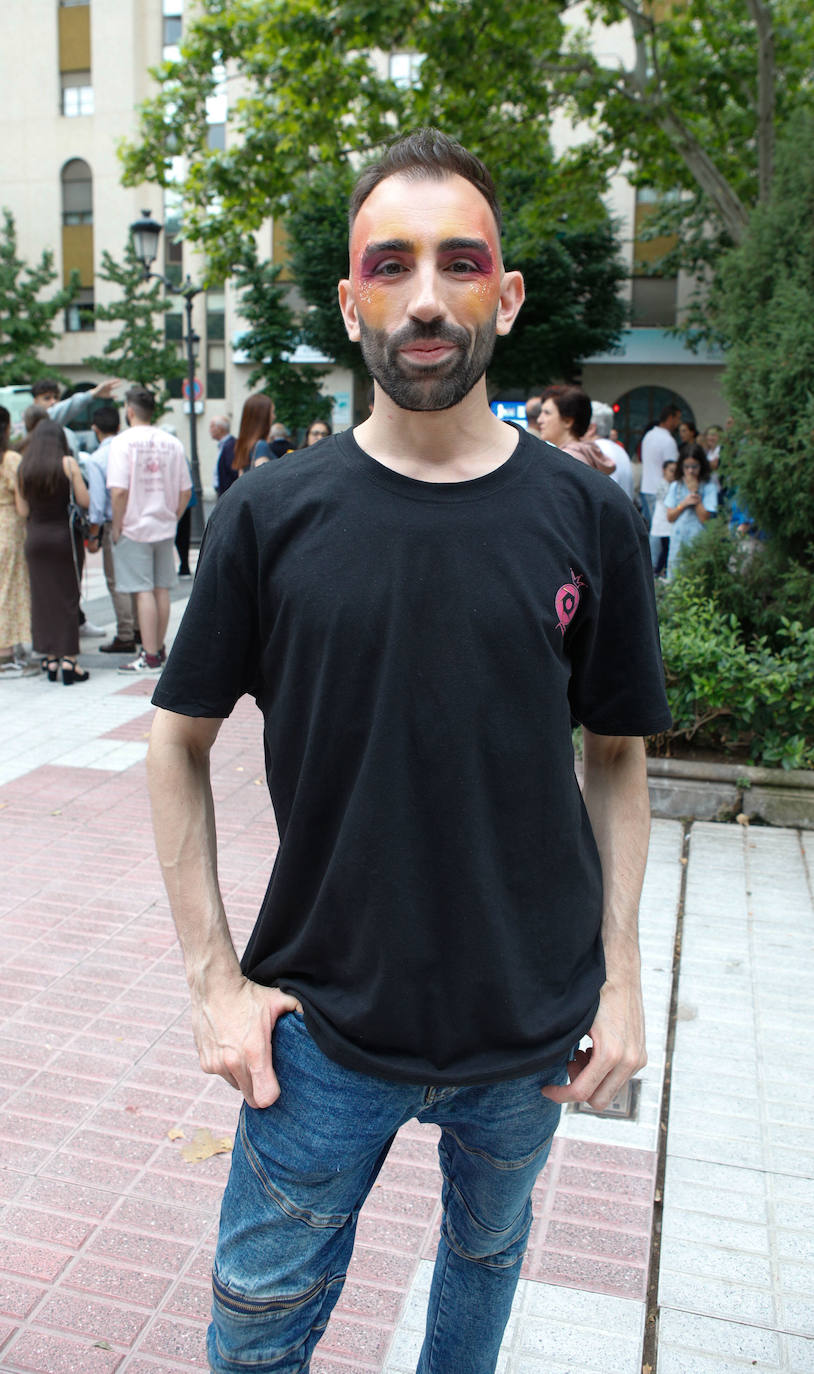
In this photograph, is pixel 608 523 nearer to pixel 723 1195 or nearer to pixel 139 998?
pixel 723 1195

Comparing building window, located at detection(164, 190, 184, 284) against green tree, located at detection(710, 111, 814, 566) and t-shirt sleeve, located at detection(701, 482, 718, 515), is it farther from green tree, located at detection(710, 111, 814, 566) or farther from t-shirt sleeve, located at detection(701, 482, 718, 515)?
green tree, located at detection(710, 111, 814, 566)

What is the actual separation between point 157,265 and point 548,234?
27.5 m

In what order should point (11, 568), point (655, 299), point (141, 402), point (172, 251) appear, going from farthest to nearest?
point (172, 251) < point (655, 299) < point (11, 568) < point (141, 402)

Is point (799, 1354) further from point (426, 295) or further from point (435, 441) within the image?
point (426, 295)

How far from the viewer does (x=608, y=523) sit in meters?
1.66

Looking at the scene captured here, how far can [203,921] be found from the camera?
1.64 metres

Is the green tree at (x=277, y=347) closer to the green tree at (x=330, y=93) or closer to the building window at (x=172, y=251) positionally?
the building window at (x=172, y=251)

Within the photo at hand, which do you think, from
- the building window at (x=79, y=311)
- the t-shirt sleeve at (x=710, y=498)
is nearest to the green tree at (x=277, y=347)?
the building window at (x=79, y=311)

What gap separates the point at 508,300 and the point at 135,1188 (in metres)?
2.32

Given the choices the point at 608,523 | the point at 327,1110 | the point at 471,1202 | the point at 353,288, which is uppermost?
the point at 353,288

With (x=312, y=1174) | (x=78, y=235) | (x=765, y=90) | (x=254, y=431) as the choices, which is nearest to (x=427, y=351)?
(x=312, y=1174)

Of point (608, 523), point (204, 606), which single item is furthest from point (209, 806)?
point (608, 523)

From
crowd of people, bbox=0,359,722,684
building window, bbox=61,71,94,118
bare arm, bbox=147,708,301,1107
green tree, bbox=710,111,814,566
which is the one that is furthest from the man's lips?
building window, bbox=61,71,94,118

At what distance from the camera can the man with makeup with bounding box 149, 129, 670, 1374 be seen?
4.98 ft
